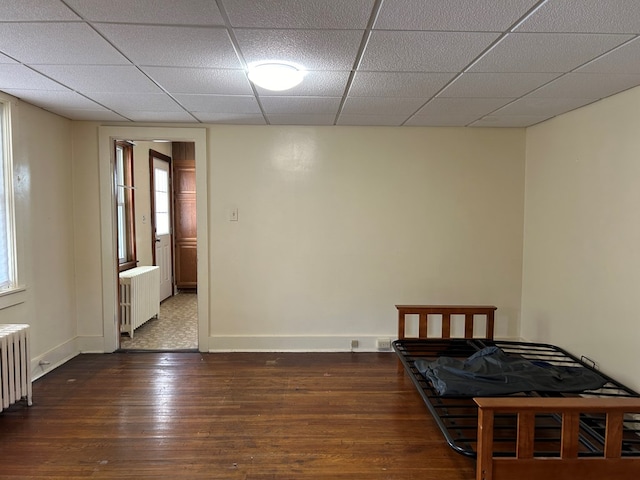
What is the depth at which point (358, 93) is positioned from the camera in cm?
287

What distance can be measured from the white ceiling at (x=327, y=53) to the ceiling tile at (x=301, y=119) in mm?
181

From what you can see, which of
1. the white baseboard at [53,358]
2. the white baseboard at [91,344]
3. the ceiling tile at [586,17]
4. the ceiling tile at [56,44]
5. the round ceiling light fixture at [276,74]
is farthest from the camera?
the white baseboard at [91,344]

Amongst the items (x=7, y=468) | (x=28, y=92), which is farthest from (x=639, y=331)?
(x=28, y=92)

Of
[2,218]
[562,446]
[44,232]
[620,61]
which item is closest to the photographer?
[562,446]

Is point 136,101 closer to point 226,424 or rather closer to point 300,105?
point 300,105

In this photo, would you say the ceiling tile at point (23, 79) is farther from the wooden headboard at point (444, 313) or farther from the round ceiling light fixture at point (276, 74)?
the wooden headboard at point (444, 313)

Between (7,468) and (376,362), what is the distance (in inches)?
109

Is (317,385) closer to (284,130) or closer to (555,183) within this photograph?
(284,130)

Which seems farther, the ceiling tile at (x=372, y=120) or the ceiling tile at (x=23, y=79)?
the ceiling tile at (x=372, y=120)

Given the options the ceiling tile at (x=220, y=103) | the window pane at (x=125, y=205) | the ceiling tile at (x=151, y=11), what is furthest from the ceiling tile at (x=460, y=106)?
the window pane at (x=125, y=205)

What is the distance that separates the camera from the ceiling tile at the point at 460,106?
304 centimetres

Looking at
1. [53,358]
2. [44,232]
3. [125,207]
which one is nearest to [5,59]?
[44,232]

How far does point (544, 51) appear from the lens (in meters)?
2.08

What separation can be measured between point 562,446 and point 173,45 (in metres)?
2.78
